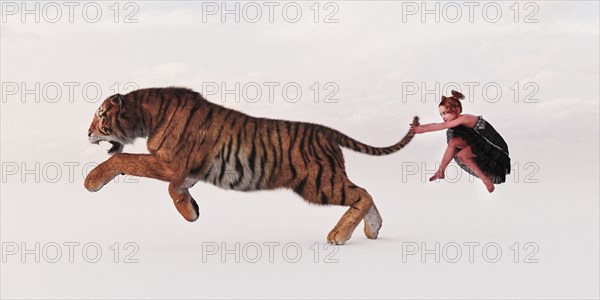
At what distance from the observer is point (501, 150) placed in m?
5.88

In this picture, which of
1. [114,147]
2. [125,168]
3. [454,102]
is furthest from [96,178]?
[454,102]

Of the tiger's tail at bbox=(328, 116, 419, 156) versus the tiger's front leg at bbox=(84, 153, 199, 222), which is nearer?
the tiger's front leg at bbox=(84, 153, 199, 222)

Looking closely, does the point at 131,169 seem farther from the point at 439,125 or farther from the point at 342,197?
the point at 439,125

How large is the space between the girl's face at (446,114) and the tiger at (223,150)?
0.21 m

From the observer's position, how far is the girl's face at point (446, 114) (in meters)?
5.79

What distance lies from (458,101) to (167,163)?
6.53ft

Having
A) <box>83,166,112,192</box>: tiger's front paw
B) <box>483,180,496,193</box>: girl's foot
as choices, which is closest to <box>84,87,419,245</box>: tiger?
<box>83,166,112,192</box>: tiger's front paw

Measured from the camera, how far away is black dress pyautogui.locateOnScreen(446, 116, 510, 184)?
5805 millimetres

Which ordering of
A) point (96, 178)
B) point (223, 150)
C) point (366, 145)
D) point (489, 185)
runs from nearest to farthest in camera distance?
1. point (96, 178)
2. point (223, 150)
3. point (489, 185)
4. point (366, 145)

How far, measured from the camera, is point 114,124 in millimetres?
5848

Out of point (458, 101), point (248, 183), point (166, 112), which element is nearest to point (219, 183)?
point (248, 183)

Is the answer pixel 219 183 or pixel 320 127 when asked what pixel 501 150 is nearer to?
pixel 320 127

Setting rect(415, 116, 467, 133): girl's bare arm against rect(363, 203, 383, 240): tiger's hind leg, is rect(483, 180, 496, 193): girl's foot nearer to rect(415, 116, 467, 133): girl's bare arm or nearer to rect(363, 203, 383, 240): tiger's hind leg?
rect(415, 116, 467, 133): girl's bare arm

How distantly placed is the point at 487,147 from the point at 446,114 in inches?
14.2
